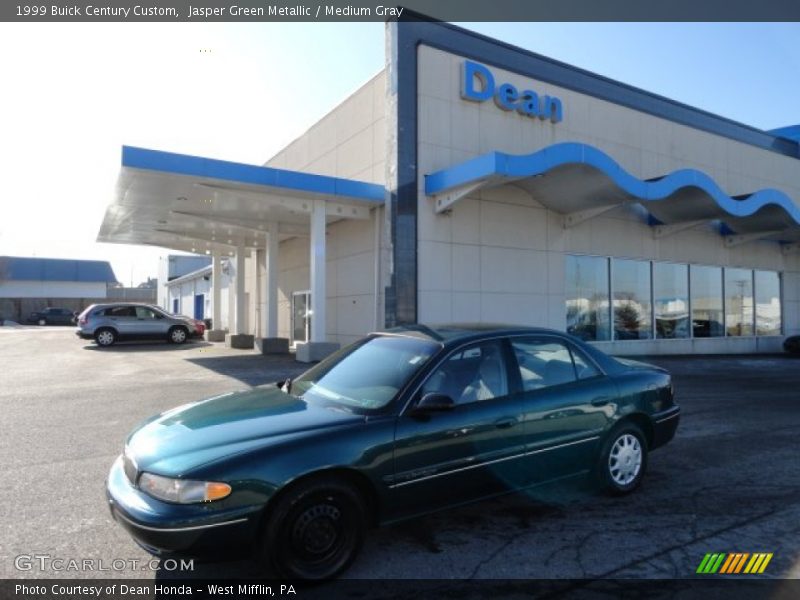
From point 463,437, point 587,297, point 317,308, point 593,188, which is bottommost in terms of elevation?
point 463,437

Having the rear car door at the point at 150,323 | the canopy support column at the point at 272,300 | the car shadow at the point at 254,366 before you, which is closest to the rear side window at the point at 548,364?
the car shadow at the point at 254,366

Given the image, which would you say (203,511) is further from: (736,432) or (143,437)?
(736,432)

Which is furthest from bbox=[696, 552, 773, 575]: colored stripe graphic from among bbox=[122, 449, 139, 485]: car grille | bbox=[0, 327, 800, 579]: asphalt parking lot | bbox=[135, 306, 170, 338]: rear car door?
bbox=[135, 306, 170, 338]: rear car door

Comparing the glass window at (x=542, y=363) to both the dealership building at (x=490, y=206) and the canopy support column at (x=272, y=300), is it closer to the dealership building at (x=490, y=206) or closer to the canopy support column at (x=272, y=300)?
the dealership building at (x=490, y=206)

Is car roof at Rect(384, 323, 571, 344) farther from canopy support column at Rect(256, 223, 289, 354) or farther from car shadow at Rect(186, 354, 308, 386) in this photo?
canopy support column at Rect(256, 223, 289, 354)

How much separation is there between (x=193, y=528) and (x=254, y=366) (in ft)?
36.0

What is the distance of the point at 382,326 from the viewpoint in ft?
46.3

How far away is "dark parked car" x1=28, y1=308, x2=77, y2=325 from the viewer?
48.6 m

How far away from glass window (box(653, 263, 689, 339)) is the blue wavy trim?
3.59m

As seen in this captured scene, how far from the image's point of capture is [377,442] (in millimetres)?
3361

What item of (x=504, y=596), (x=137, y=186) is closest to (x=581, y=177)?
(x=137, y=186)

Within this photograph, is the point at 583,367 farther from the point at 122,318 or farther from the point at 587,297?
the point at 122,318

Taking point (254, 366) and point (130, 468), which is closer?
point (130, 468)

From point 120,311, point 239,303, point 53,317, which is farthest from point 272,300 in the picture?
point 53,317
